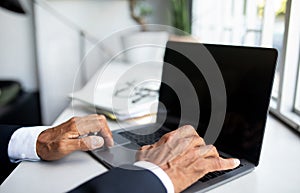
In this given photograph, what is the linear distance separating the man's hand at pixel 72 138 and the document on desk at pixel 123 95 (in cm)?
23

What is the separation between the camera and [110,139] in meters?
0.79

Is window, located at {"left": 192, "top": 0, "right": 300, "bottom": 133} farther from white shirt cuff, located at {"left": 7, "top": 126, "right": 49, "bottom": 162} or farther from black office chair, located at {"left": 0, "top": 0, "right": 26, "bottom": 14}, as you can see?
black office chair, located at {"left": 0, "top": 0, "right": 26, "bottom": 14}

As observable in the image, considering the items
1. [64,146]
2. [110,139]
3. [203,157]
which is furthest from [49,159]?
[203,157]

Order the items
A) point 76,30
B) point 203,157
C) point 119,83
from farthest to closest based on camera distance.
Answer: point 76,30, point 119,83, point 203,157

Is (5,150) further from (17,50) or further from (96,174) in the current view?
(17,50)

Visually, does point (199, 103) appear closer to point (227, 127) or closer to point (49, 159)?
point (227, 127)

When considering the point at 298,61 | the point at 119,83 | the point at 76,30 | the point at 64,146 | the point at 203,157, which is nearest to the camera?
the point at 203,157

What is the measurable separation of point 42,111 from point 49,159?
151 centimetres

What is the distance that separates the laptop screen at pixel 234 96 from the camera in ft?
2.18

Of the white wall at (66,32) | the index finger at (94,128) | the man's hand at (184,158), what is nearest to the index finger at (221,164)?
the man's hand at (184,158)

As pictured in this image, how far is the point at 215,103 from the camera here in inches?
30.9

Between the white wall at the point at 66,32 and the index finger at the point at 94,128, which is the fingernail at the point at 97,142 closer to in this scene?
the index finger at the point at 94,128

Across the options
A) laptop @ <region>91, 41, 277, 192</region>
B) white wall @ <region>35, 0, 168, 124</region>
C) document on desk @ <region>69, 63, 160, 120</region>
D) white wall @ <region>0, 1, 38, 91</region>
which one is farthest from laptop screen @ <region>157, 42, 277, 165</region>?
white wall @ <region>0, 1, 38, 91</region>

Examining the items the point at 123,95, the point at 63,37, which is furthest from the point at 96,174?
the point at 63,37
